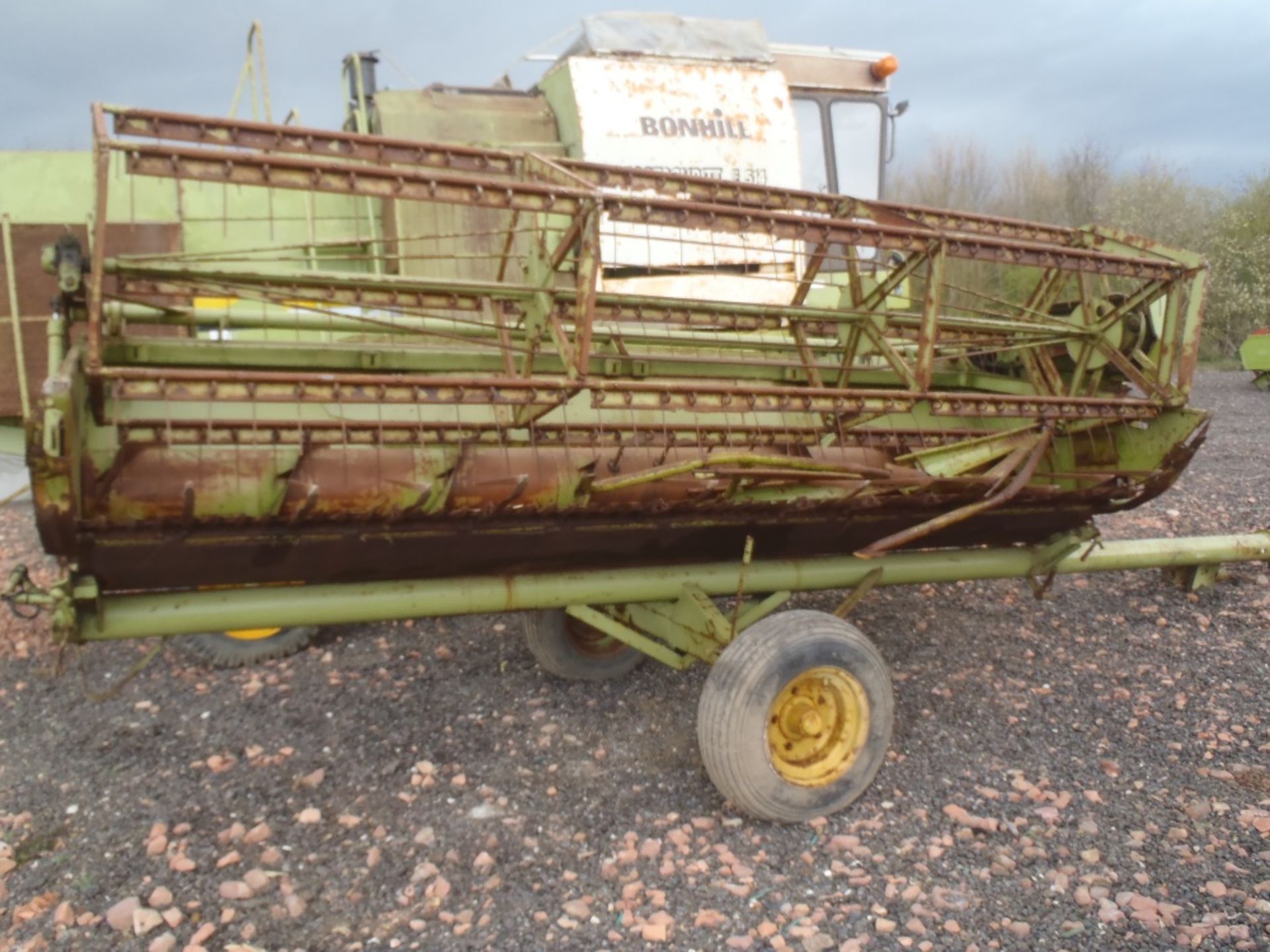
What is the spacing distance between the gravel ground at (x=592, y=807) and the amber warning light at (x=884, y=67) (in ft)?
11.3

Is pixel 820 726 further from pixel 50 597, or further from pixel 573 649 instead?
pixel 50 597

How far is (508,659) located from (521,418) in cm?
157

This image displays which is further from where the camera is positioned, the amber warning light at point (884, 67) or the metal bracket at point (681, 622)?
the amber warning light at point (884, 67)

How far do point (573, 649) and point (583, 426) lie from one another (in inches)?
50.9

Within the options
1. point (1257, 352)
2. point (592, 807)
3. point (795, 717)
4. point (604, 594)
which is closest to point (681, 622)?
point (604, 594)

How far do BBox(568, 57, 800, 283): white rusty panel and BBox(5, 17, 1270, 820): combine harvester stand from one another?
0.06 meters

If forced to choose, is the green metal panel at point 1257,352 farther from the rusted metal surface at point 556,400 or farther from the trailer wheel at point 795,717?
the trailer wheel at point 795,717

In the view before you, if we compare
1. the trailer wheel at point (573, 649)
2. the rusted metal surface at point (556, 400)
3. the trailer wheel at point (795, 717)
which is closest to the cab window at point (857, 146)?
the rusted metal surface at point (556, 400)

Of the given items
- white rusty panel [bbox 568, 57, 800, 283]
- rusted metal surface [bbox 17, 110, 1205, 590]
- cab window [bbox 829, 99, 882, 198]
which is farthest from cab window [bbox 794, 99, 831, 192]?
rusted metal surface [bbox 17, 110, 1205, 590]

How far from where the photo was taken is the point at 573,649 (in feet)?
13.3

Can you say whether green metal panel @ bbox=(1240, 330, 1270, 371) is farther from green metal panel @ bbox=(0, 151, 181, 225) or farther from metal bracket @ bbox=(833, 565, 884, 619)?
green metal panel @ bbox=(0, 151, 181, 225)

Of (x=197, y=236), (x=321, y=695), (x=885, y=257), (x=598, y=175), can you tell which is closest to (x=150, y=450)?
(x=321, y=695)

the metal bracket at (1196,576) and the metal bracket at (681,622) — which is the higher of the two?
the metal bracket at (681,622)

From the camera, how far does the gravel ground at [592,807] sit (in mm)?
2629
